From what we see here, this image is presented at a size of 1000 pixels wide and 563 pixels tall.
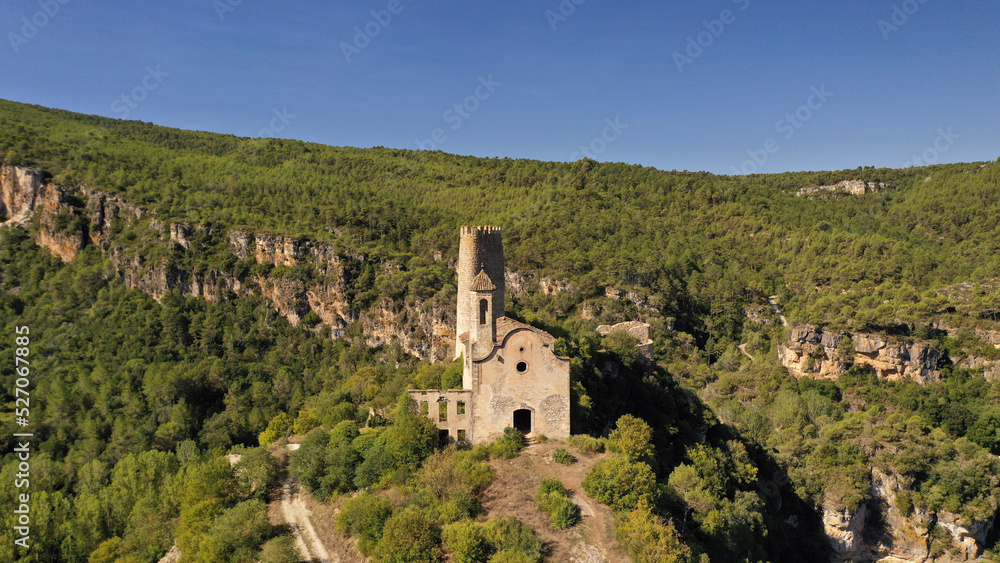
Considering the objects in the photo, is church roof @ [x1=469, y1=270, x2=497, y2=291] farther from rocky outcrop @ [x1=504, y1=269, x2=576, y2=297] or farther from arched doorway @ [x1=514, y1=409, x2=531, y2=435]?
rocky outcrop @ [x1=504, y1=269, x2=576, y2=297]

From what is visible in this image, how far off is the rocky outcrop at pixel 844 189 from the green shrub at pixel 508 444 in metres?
125

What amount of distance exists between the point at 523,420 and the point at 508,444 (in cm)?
194

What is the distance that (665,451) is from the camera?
104ft

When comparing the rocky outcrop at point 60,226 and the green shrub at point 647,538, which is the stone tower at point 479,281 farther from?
the rocky outcrop at point 60,226

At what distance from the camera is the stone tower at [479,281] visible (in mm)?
29016

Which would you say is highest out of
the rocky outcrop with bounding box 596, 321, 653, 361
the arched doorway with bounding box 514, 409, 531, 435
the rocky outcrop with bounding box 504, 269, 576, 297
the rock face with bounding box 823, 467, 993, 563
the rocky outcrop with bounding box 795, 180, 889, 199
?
the rocky outcrop with bounding box 795, 180, 889, 199

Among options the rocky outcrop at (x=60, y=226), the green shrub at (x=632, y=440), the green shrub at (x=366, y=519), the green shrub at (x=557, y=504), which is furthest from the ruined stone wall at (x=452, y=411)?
the rocky outcrop at (x=60, y=226)

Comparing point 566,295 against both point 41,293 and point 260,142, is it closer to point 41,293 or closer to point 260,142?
point 41,293

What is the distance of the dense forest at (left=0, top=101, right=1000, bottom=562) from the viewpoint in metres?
26.5

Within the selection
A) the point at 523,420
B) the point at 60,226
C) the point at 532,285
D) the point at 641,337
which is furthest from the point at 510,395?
the point at 60,226

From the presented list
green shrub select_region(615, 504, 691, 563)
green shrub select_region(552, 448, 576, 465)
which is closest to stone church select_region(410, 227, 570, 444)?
green shrub select_region(552, 448, 576, 465)

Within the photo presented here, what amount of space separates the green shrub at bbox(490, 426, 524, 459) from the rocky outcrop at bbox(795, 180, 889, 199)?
410 ft

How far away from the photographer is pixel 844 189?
132375mm

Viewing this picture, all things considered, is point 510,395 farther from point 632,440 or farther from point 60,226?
point 60,226
